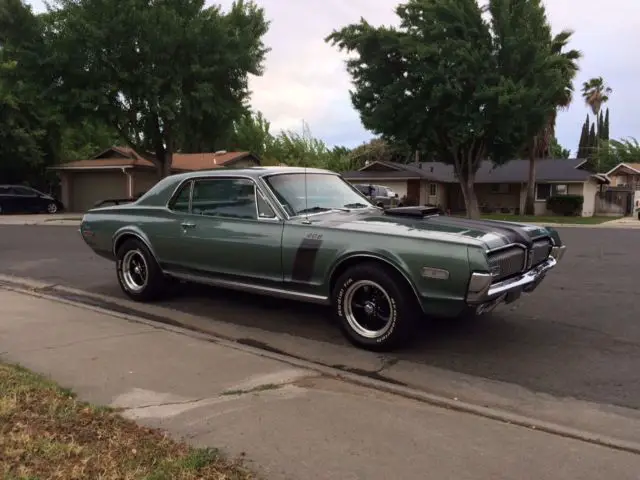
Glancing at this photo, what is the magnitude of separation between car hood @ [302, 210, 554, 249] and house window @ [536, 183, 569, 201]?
3524cm

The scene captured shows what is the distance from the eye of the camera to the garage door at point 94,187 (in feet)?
107

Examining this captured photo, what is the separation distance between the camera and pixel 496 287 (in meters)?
4.78

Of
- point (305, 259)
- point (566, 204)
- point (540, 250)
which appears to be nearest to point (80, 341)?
point (305, 259)

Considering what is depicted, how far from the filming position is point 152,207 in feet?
22.6

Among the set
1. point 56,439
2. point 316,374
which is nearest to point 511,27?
point 316,374

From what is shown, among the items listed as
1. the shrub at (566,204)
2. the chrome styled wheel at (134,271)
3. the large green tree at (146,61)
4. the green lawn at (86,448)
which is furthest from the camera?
the shrub at (566,204)

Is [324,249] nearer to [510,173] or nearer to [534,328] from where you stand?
[534,328]

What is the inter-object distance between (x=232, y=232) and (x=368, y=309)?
169 cm

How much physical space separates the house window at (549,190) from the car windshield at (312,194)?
35.2m

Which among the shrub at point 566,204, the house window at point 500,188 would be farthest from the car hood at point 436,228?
the house window at point 500,188

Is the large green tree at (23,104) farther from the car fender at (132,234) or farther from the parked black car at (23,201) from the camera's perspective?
the car fender at (132,234)

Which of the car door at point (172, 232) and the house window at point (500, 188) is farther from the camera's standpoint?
the house window at point (500, 188)

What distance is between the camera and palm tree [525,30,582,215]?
28.2 metres

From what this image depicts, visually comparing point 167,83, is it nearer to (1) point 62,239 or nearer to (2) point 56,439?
(1) point 62,239
